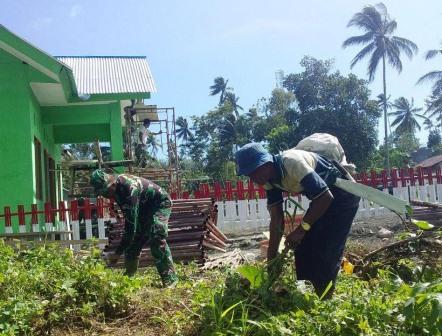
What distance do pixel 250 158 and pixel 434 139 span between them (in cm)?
5981

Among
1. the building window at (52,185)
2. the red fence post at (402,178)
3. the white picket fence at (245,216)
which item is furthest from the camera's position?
the building window at (52,185)

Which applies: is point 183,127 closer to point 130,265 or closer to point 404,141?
point 404,141

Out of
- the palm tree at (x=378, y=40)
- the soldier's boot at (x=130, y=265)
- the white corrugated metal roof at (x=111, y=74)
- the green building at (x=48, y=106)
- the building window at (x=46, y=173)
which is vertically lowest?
the soldier's boot at (x=130, y=265)

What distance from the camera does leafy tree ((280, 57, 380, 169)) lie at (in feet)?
117

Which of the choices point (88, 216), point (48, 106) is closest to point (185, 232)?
point (88, 216)

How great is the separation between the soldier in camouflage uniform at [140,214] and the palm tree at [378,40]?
3898 cm

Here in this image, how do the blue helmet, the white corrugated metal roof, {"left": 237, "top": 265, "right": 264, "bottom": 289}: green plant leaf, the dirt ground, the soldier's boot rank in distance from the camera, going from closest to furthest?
{"left": 237, "top": 265, "right": 264, "bottom": 289}: green plant leaf, the blue helmet, the soldier's boot, the dirt ground, the white corrugated metal roof

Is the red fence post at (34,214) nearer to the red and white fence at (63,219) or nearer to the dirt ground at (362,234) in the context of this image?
the red and white fence at (63,219)

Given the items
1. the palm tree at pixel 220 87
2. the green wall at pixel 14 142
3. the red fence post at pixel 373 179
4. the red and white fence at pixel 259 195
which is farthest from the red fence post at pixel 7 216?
the palm tree at pixel 220 87

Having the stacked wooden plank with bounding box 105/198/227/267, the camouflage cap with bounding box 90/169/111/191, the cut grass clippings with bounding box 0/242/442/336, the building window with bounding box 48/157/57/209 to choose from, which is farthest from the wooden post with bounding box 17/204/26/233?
the cut grass clippings with bounding box 0/242/442/336

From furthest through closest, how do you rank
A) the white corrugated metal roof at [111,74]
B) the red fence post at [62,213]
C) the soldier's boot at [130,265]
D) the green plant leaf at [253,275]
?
the white corrugated metal roof at [111,74] → the red fence post at [62,213] → the soldier's boot at [130,265] → the green plant leaf at [253,275]

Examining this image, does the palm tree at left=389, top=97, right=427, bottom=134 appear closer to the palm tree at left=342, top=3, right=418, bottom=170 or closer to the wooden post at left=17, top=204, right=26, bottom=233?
the palm tree at left=342, top=3, right=418, bottom=170

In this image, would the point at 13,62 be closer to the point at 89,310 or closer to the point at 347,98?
the point at 89,310

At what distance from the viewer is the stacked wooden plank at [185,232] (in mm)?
8242
